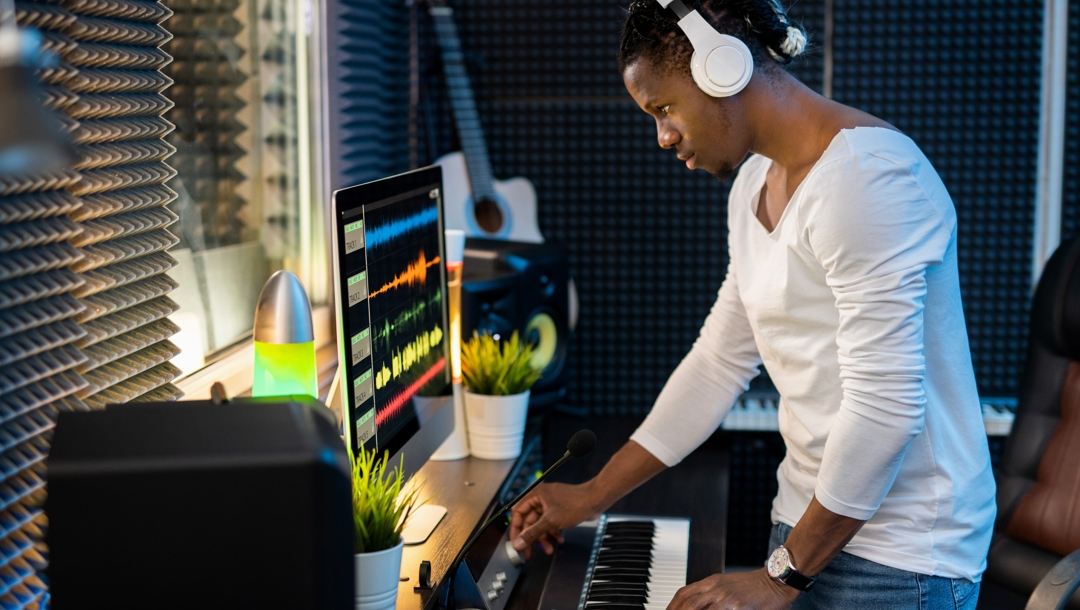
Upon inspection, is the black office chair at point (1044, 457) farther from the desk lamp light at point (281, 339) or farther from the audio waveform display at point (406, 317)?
the desk lamp light at point (281, 339)

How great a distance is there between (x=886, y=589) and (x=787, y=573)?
0.62 ft

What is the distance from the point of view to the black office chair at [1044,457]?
2.37m

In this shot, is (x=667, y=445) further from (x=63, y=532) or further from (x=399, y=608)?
(x=63, y=532)

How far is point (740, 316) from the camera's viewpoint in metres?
1.94

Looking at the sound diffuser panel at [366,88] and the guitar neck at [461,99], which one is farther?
the guitar neck at [461,99]

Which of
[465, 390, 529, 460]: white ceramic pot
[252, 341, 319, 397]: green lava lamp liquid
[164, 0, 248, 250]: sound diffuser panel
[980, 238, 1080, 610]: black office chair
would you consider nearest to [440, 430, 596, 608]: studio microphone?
[252, 341, 319, 397]: green lava lamp liquid

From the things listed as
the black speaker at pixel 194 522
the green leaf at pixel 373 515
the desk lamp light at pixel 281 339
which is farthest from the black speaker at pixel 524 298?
the black speaker at pixel 194 522

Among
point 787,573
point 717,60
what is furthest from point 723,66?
point 787,573

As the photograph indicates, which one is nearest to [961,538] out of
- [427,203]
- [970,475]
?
[970,475]

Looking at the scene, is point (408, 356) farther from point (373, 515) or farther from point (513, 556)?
point (373, 515)

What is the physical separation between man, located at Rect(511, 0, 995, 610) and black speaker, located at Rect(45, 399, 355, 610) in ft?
2.27

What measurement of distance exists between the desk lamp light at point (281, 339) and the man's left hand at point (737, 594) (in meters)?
0.60

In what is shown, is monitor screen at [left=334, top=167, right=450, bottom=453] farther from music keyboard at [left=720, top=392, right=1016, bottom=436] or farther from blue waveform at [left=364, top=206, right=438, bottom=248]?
music keyboard at [left=720, top=392, right=1016, bottom=436]

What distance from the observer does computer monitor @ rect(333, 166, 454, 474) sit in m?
1.61
